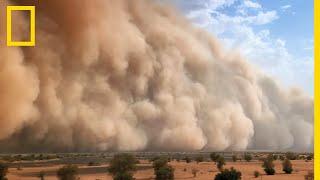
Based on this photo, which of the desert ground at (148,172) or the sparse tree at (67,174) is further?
the desert ground at (148,172)

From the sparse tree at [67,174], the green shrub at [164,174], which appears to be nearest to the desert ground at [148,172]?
the green shrub at [164,174]


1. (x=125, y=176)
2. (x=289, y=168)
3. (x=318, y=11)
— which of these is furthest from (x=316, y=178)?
(x=289, y=168)

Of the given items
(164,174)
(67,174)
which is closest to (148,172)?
(164,174)

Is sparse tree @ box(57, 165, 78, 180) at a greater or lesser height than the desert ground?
greater

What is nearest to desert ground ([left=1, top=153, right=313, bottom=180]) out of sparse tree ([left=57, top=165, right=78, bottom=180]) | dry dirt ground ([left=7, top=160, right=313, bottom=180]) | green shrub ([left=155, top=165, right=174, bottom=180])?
dry dirt ground ([left=7, top=160, right=313, bottom=180])

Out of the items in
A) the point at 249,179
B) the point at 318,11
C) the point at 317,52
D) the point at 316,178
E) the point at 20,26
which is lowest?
the point at 249,179

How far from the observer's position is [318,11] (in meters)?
3.38

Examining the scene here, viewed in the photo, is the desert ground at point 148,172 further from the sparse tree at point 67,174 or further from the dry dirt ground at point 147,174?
the sparse tree at point 67,174

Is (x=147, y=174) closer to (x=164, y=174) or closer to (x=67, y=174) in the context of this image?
(x=164, y=174)

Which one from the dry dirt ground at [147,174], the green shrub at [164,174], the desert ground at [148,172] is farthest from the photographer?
the desert ground at [148,172]

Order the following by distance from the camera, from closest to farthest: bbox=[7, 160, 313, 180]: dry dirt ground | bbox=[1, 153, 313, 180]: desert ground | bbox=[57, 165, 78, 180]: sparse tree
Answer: bbox=[57, 165, 78, 180]: sparse tree < bbox=[7, 160, 313, 180]: dry dirt ground < bbox=[1, 153, 313, 180]: desert ground

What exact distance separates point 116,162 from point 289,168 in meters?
8.90

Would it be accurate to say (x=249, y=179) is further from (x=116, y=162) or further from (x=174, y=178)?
(x=116, y=162)

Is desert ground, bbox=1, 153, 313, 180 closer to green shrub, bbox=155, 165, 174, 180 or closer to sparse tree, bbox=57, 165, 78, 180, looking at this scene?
green shrub, bbox=155, 165, 174, 180
